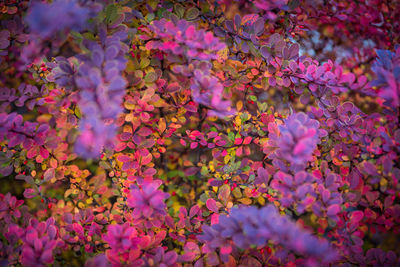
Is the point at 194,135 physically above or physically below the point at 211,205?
above

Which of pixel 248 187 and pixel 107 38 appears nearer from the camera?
pixel 107 38

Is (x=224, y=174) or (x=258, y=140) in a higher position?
(x=258, y=140)

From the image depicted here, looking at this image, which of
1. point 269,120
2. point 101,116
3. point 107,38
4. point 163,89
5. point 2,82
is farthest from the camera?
point 2,82


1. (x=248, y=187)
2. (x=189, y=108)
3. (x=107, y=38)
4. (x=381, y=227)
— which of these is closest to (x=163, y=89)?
(x=189, y=108)

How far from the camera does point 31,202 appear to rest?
6.18ft

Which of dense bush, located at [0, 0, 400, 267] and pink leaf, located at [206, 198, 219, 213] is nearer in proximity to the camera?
dense bush, located at [0, 0, 400, 267]

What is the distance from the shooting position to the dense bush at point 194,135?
0.84m

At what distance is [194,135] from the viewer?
138 cm

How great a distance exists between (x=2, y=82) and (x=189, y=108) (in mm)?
1596

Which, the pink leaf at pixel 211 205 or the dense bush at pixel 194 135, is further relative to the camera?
the pink leaf at pixel 211 205

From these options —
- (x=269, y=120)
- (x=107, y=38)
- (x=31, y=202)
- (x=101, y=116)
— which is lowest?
(x=31, y=202)

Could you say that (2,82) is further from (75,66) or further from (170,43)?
(170,43)

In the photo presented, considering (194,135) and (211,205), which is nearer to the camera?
(211,205)

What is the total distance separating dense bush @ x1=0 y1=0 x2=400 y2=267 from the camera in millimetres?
837
